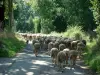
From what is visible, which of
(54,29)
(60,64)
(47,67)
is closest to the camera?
(60,64)

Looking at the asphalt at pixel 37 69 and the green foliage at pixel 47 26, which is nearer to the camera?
the asphalt at pixel 37 69

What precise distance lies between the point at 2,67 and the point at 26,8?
137 meters

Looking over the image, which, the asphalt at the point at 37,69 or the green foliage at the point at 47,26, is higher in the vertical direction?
the green foliage at the point at 47,26

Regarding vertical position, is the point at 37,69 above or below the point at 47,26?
below

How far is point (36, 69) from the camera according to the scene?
18.4 metres

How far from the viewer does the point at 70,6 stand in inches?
1921

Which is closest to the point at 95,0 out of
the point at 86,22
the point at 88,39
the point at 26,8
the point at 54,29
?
the point at 88,39

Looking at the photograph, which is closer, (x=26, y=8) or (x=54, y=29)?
(x=54, y=29)

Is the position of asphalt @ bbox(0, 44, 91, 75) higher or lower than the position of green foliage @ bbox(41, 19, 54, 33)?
lower

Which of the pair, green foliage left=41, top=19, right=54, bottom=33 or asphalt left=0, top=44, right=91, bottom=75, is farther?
green foliage left=41, top=19, right=54, bottom=33

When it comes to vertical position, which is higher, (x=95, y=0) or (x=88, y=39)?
(x=95, y=0)

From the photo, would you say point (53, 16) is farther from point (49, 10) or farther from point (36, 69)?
point (36, 69)

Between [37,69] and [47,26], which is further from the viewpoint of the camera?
[47,26]

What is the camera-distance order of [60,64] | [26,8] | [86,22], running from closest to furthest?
[60,64] < [86,22] < [26,8]
